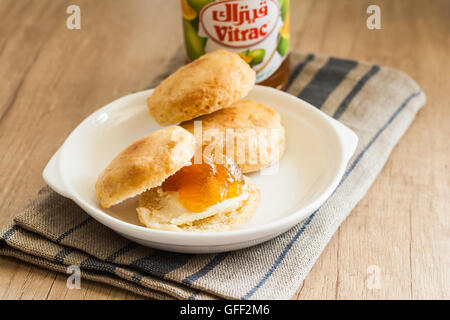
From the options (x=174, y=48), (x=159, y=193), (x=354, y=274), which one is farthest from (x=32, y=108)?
(x=354, y=274)

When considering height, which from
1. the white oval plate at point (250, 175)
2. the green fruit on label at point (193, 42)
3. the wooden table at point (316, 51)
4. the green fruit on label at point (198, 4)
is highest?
the green fruit on label at point (198, 4)

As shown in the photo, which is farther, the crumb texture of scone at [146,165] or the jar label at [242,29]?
the jar label at [242,29]

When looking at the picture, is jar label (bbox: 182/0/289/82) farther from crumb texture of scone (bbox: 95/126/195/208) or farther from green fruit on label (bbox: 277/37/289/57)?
crumb texture of scone (bbox: 95/126/195/208)

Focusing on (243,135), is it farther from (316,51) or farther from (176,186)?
(316,51)

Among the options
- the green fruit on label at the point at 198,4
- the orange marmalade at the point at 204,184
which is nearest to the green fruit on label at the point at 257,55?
the green fruit on label at the point at 198,4

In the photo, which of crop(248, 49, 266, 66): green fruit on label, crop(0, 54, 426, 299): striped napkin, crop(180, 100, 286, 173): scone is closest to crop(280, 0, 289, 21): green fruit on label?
crop(248, 49, 266, 66): green fruit on label

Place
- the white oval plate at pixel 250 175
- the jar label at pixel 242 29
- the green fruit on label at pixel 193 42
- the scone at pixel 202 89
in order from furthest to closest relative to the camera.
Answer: the green fruit on label at pixel 193 42 → the jar label at pixel 242 29 → the scone at pixel 202 89 → the white oval plate at pixel 250 175

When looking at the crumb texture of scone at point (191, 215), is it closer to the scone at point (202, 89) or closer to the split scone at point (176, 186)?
the split scone at point (176, 186)
